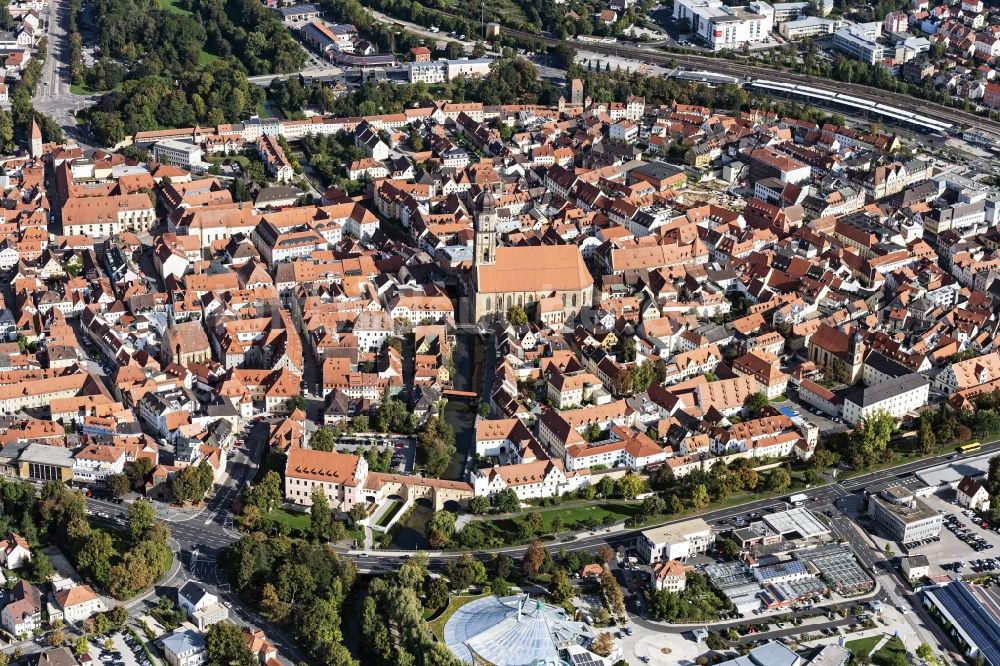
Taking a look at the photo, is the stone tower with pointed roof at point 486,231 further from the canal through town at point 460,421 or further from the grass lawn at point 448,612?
the grass lawn at point 448,612

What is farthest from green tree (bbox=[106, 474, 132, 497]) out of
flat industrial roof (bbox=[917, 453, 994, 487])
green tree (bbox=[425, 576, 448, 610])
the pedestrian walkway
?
flat industrial roof (bbox=[917, 453, 994, 487])

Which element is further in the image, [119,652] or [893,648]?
[893,648]

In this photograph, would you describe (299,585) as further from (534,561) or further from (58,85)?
(58,85)

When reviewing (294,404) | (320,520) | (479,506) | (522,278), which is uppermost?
(522,278)

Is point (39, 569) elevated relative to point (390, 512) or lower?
elevated

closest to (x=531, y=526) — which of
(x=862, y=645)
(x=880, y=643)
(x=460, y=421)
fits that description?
(x=460, y=421)

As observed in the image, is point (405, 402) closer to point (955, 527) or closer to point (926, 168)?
point (955, 527)

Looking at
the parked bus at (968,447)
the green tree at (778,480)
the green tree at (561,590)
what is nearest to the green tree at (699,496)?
the green tree at (778,480)

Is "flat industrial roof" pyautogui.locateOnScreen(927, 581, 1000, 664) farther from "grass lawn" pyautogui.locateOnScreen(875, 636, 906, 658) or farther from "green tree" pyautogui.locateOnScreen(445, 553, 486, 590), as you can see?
"green tree" pyautogui.locateOnScreen(445, 553, 486, 590)
